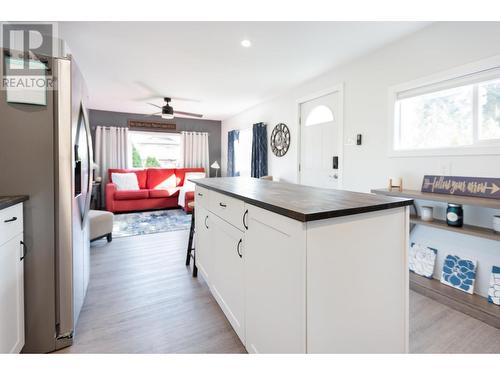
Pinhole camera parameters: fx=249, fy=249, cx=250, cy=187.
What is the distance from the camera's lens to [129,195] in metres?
5.30

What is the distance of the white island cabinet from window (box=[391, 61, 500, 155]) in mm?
2996

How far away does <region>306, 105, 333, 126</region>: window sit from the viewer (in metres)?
3.44

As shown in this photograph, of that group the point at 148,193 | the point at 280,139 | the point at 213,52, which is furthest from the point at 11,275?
the point at 148,193

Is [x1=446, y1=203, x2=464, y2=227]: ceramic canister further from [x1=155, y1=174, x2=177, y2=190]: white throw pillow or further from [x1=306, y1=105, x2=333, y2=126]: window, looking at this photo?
[x1=155, y1=174, x2=177, y2=190]: white throw pillow

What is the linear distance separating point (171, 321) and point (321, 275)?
1263 mm

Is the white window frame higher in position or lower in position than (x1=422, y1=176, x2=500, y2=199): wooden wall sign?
higher

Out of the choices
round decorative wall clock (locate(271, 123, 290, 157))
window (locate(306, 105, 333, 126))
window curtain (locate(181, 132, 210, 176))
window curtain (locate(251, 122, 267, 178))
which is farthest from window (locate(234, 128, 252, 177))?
window (locate(306, 105, 333, 126))

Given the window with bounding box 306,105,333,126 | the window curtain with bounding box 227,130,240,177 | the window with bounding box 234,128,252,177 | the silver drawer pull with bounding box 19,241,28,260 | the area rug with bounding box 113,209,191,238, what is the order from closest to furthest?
the silver drawer pull with bounding box 19,241,28,260, the window with bounding box 306,105,333,126, the area rug with bounding box 113,209,191,238, the window with bounding box 234,128,252,177, the window curtain with bounding box 227,130,240,177

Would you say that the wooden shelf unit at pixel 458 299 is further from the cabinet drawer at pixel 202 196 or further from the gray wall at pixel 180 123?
the gray wall at pixel 180 123

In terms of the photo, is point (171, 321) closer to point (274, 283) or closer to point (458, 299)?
point (274, 283)

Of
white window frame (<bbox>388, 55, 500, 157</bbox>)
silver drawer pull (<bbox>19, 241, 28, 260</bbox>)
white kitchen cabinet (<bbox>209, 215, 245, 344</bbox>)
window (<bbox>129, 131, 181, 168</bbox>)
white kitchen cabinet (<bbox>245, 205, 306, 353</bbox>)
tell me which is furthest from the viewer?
window (<bbox>129, 131, 181, 168</bbox>)

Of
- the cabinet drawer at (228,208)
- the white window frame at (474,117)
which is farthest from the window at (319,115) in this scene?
the cabinet drawer at (228,208)
